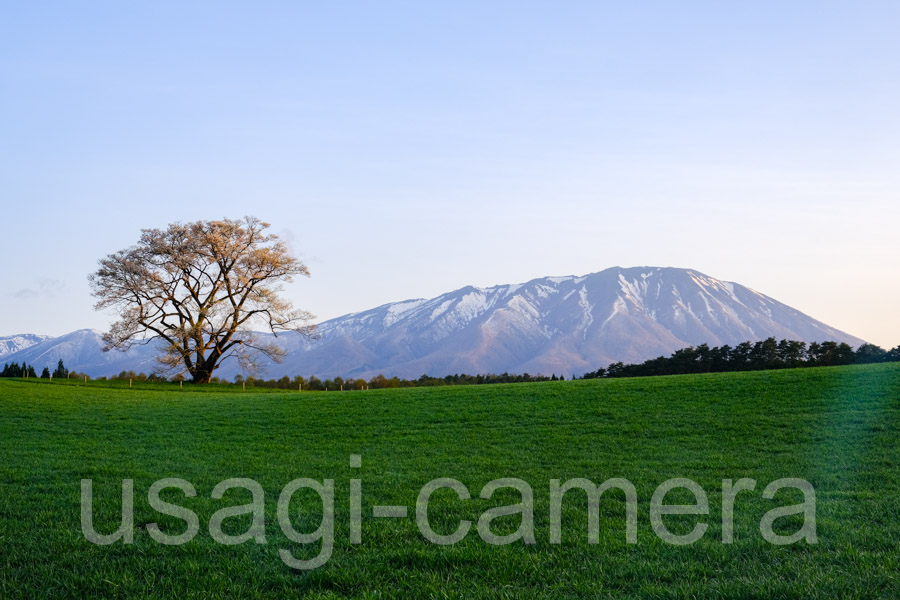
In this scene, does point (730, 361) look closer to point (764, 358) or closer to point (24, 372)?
point (764, 358)

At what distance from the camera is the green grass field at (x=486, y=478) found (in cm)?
590

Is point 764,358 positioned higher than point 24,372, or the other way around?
point 764,358

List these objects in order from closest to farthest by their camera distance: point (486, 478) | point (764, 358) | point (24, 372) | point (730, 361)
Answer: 1. point (486, 478)
2. point (764, 358)
3. point (730, 361)
4. point (24, 372)

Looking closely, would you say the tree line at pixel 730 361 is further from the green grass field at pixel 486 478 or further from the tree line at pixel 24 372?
the green grass field at pixel 486 478

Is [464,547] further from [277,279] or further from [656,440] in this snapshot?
[277,279]

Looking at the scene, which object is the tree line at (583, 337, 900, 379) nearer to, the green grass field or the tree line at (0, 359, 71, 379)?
the green grass field

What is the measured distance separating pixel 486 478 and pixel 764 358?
1481 inches

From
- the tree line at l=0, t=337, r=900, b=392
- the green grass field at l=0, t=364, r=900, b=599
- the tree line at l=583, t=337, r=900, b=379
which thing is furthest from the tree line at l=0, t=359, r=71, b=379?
the tree line at l=583, t=337, r=900, b=379

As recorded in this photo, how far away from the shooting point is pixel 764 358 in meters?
42.8

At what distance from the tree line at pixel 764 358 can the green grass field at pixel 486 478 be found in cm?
1535

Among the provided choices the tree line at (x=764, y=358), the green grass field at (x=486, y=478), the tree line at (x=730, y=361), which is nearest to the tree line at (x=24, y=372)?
the tree line at (x=730, y=361)

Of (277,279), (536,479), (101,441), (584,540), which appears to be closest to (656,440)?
(536,479)

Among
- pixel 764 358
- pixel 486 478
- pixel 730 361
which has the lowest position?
pixel 486 478

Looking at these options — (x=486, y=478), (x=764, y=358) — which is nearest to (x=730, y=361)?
(x=764, y=358)
